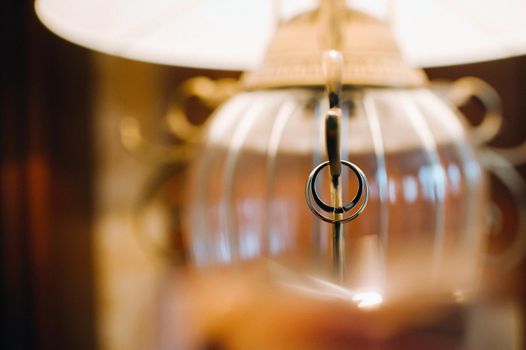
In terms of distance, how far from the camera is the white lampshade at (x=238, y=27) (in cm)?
50

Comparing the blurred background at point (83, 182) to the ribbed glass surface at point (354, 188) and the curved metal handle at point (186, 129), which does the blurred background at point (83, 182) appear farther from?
the ribbed glass surface at point (354, 188)

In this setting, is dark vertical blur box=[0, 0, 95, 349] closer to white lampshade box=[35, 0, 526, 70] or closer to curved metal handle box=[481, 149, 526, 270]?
white lampshade box=[35, 0, 526, 70]

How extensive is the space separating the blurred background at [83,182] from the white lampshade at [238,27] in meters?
0.18

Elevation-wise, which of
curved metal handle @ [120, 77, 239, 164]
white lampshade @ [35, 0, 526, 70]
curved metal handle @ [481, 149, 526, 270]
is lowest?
curved metal handle @ [481, 149, 526, 270]

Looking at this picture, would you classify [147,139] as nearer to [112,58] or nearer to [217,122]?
[112,58]

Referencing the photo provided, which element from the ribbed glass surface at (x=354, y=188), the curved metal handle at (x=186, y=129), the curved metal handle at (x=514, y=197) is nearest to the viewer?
the ribbed glass surface at (x=354, y=188)

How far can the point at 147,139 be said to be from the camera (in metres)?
0.94

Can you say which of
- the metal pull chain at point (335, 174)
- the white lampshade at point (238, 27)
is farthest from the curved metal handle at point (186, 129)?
the metal pull chain at point (335, 174)

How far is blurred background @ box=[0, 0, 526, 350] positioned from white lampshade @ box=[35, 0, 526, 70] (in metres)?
0.18

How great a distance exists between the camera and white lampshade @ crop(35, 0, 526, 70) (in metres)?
0.50

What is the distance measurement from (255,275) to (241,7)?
0.95ft

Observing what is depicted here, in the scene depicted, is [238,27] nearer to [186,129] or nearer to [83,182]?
[186,129]

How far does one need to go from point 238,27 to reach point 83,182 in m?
0.43

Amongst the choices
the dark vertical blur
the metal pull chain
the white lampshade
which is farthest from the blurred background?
the metal pull chain
